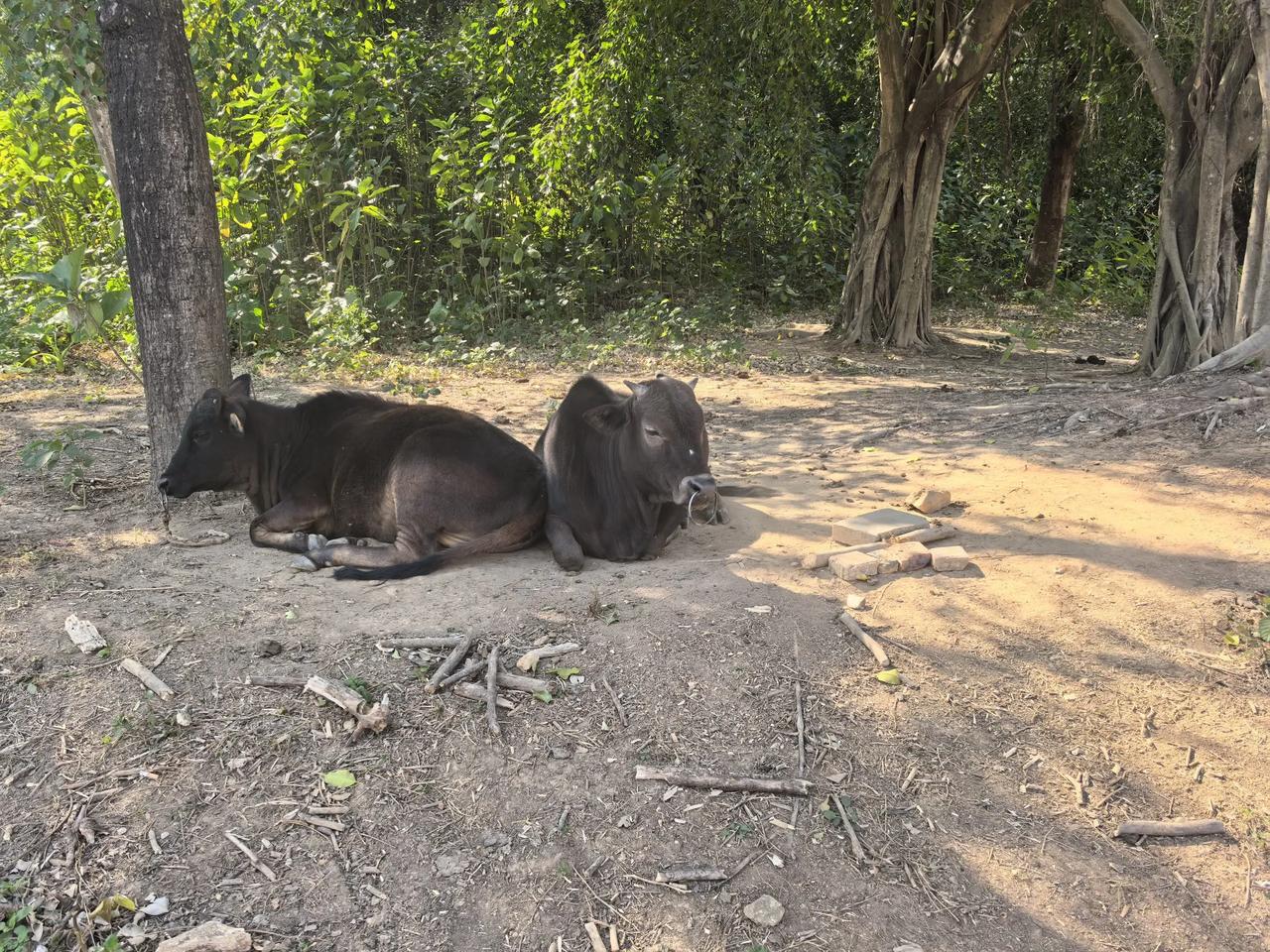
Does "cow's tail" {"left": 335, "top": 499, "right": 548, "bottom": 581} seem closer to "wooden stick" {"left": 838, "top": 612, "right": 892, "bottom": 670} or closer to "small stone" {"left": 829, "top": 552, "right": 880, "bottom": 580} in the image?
"small stone" {"left": 829, "top": 552, "right": 880, "bottom": 580}

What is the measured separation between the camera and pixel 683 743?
3.69 metres

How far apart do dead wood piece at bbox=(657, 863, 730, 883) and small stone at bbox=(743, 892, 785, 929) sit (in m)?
0.13

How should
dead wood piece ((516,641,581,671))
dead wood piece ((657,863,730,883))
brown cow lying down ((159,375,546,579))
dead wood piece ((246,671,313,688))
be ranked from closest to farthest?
dead wood piece ((657,863,730,883)) → dead wood piece ((246,671,313,688)) → dead wood piece ((516,641,581,671)) → brown cow lying down ((159,375,546,579))

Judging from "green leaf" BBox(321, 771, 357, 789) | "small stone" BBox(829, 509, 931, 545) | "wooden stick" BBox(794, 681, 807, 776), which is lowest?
"green leaf" BBox(321, 771, 357, 789)

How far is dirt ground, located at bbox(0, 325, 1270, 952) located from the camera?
3084mm

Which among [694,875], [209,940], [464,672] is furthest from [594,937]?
[464,672]

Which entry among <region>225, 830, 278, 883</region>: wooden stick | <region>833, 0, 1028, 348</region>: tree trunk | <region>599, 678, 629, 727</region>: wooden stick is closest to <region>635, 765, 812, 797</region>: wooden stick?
<region>599, 678, 629, 727</region>: wooden stick

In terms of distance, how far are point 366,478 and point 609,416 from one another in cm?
141

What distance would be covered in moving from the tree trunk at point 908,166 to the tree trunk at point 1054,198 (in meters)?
4.90

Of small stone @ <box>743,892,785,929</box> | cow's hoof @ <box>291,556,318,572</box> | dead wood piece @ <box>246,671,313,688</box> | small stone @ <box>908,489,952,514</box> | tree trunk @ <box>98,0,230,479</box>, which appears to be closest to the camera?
small stone @ <box>743,892,785,929</box>

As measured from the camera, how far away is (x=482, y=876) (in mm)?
3178

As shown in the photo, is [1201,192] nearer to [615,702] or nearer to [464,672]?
[615,702]

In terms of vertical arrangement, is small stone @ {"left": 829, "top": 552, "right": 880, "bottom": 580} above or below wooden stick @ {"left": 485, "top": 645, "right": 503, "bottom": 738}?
above

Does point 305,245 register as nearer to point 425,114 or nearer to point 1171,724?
point 425,114
